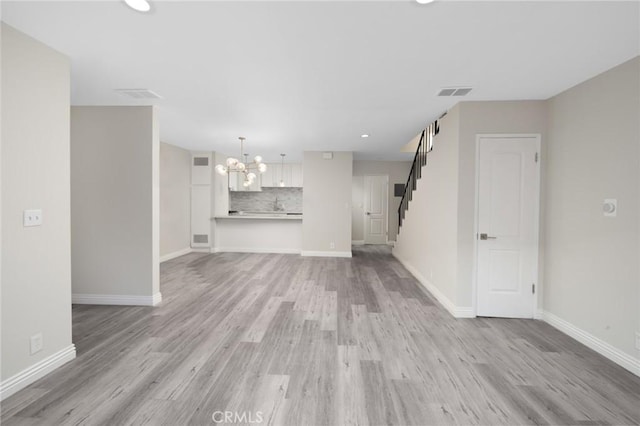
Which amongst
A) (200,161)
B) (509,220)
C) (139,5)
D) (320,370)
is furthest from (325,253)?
(139,5)

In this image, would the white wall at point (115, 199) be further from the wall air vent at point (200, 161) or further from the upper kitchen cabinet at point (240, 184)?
the upper kitchen cabinet at point (240, 184)

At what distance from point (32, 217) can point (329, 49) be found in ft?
8.66

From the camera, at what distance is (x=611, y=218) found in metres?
2.55

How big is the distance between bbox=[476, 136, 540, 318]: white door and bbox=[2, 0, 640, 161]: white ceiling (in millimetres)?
660

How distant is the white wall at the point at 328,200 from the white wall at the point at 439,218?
6.26ft

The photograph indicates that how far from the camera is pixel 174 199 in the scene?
22.3 feet

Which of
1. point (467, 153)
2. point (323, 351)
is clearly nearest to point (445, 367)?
point (323, 351)

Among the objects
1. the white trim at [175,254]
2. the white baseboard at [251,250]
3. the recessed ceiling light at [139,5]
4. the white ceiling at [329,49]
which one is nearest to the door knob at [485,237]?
the white ceiling at [329,49]

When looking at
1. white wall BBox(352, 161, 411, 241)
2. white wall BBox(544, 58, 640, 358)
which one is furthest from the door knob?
white wall BBox(352, 161, 411, 241)

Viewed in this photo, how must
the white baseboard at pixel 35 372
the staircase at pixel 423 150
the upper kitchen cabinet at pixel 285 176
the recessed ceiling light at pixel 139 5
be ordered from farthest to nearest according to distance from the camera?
the upper kitchen cabinet at pixel 285 176, the staircase at pixel 423 150, the white baseboard at pixel 35 372, the recessed ceiling light at pixel 139 5

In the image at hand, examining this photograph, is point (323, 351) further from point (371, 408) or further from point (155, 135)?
point (155, 135)

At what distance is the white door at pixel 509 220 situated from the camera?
3402 mm

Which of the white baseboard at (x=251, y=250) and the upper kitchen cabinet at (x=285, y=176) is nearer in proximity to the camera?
the white baseboard at (x=251, y=250)

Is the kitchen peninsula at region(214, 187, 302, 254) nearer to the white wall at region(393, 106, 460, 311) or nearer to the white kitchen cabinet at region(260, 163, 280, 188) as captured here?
the white kitchen cabinet at region(260, 163, 280, 188)
